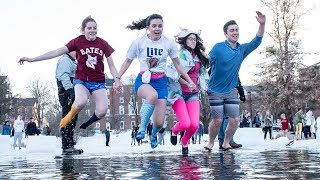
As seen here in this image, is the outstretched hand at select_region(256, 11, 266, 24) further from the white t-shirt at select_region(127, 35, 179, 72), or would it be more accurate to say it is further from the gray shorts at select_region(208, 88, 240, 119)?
the white t-shirt at select_region(127, 35, 179, 72)

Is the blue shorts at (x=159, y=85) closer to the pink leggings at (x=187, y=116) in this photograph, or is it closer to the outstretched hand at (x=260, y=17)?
the pink leggings at (x=187, y=116)

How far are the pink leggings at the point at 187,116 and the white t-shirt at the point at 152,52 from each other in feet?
2.74

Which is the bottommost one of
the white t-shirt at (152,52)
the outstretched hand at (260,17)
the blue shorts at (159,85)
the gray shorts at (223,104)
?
the gray shorts at (223,104)

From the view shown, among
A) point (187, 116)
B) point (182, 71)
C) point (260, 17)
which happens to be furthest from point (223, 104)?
point (260, 17)

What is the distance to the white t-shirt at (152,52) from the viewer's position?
7770mm

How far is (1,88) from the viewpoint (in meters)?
70.7

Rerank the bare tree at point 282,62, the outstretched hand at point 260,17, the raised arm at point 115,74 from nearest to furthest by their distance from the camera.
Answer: the raised arm at point 115,74 → the outstretched hand at point 260,17 → the bare tree at point 282,62

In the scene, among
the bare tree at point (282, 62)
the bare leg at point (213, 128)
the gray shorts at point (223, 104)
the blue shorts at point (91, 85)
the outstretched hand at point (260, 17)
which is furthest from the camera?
the bare tree at point (282, 62)

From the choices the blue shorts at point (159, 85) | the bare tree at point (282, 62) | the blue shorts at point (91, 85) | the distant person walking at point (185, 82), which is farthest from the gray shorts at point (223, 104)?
the bare tree at point (282, 62)

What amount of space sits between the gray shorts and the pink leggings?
0.35 metres

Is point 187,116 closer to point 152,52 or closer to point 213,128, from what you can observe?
point 213,128

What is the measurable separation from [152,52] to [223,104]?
1.81 meters

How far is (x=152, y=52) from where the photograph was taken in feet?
25.5

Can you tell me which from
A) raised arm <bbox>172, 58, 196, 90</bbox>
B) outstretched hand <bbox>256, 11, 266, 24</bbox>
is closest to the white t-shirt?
raised arm <bbox>172, 58, 196, 90</bbox>
